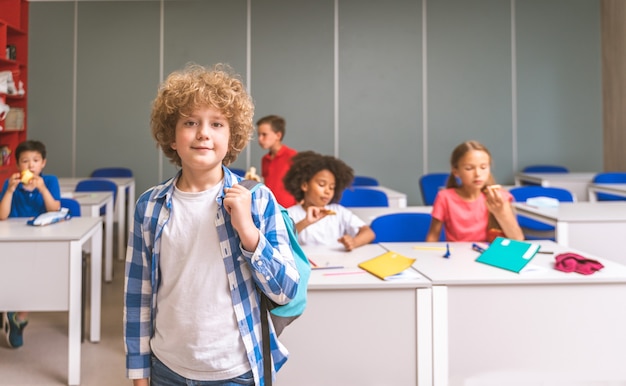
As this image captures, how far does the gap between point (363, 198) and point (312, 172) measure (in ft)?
3.94

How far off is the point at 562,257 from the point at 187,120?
1.59 metres

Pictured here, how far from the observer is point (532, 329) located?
2.01 metres

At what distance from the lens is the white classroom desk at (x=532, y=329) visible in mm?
1998

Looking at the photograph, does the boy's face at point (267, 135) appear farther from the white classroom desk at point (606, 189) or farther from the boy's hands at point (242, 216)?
the boy's hands at point (242, 216)

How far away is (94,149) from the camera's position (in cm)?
666

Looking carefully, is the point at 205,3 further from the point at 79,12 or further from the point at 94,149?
the point at 94,149

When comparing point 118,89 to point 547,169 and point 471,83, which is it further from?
point 547,169

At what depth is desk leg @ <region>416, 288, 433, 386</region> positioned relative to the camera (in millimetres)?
1979

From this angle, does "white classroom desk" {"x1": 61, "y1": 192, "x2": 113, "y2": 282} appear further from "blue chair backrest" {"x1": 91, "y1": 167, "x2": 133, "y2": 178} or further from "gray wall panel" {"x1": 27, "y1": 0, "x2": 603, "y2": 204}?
"gray wall panel" {"x1": 27, "y1": 0, "x2": 603, "y2": 204}

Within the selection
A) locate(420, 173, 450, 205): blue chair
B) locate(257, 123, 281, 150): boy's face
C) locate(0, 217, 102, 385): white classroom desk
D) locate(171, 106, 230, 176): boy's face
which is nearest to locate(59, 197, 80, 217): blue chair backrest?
locate(0, 217, 102, 385): white classroom desk

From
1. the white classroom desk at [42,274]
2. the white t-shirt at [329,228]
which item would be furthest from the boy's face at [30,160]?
the white t-shirt at [329,228]

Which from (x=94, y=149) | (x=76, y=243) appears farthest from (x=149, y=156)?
(x=76, y=243)

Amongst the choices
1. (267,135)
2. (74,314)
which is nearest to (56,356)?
(74,314)

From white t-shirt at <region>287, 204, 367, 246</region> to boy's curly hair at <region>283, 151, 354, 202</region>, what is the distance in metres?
0.14
